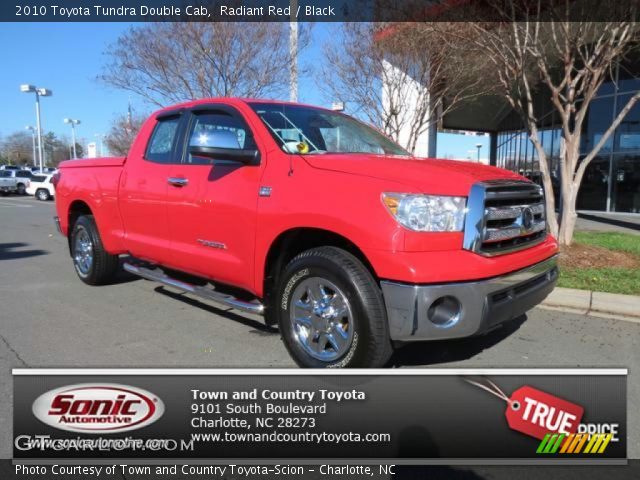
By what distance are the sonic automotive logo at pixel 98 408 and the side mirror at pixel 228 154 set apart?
5.45 feet

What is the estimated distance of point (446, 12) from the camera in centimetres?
889

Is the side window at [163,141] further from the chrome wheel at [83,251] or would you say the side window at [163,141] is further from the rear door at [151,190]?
the chrome wheel at [83,251]

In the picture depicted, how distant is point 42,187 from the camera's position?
2867cm

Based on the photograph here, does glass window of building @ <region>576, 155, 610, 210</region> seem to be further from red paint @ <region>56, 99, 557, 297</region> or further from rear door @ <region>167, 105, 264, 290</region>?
rear door @ <region>167, 105, 264, 290</region>

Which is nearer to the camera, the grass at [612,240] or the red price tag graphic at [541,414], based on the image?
the red price tag graphic at [541,414]

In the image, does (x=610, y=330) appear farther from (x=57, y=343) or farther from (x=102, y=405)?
(x=57, y=343)

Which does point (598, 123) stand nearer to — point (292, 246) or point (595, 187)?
point (595, 187)

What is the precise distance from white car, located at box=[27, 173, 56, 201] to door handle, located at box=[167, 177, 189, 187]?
89.6 ft

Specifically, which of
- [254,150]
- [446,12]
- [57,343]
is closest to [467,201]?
[254,150]

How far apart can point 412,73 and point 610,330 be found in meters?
8.48

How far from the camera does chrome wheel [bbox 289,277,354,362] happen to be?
130 inches

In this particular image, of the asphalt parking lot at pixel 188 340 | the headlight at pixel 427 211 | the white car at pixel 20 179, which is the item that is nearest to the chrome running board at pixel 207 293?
the asphalt parking lot at pixel 188 340

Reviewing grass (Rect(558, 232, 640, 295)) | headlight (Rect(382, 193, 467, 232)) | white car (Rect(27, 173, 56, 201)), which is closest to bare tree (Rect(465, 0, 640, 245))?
grass (Rect(558, 232, 640, 295))

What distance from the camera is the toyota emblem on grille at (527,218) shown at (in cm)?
350
